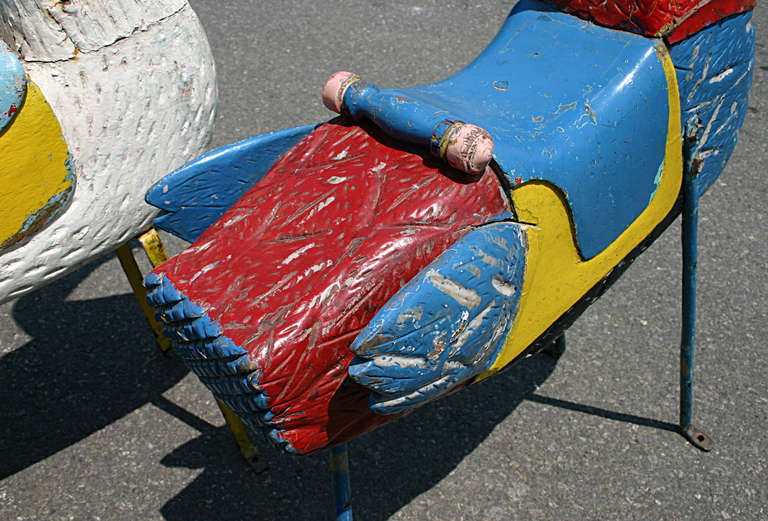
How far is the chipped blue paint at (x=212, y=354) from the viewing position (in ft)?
2.99

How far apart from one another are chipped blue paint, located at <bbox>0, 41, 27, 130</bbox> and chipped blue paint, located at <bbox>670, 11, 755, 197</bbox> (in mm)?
1103

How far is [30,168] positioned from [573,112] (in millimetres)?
904

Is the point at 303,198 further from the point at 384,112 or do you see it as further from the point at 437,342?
the point at 437,342

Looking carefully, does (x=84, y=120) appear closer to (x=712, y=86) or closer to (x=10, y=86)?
(x=10, y=86)

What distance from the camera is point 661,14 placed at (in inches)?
49.4

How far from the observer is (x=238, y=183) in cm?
118

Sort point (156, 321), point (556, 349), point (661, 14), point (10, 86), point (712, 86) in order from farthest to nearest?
point (556, 349)
point (156, 321)
point (712, 86)
point (661, 14)
point (10, 86)

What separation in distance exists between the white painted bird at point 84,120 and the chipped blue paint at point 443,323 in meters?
0.67

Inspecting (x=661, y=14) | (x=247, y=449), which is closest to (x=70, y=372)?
(x=247, y=449)

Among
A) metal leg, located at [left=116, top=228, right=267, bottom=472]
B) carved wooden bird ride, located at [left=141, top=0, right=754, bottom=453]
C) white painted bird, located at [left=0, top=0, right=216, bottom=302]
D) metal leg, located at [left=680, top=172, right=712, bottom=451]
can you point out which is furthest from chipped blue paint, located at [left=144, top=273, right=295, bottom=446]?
metal leg, located at [left=680, top=172, right=712, bottom=451]

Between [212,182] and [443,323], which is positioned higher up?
[212,182]

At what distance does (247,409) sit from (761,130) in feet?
8.96

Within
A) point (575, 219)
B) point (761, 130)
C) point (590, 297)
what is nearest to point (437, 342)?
point (575, 219)

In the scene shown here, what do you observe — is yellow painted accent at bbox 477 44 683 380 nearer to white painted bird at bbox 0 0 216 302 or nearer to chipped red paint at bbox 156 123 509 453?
chipped red paint at bbox 156 123 509 453
